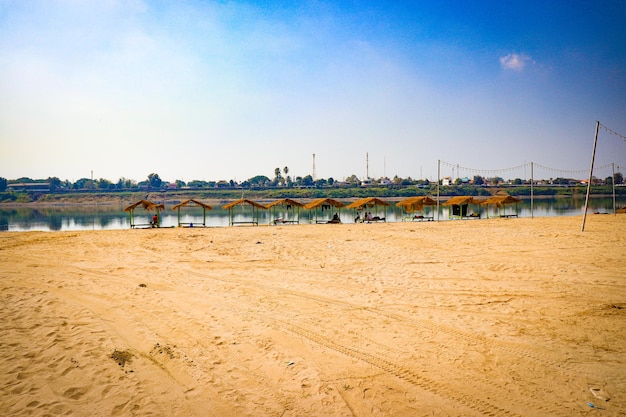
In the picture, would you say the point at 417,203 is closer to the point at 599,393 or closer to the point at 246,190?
the point at 599,393

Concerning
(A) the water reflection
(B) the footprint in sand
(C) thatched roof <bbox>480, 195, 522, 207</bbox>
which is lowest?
(A) the water reflection

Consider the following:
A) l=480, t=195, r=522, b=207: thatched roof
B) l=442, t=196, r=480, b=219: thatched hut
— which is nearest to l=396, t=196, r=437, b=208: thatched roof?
l=442, t=196, r=480, b=219: thatched hut

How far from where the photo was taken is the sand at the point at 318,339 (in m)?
3.84

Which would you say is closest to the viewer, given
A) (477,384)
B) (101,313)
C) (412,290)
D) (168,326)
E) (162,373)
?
(477,384)

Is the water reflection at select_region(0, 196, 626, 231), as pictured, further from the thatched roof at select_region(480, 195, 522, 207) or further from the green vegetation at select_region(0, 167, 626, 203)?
the green vegetation at select_region(0, 167, 626, 203)

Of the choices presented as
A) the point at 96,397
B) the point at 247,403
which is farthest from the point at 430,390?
the point at 96,397

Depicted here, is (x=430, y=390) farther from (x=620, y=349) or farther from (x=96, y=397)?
(x=96, y=397)

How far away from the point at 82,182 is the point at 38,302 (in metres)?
133

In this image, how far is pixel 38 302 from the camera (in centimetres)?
698

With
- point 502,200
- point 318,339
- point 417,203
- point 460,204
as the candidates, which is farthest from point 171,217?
point 318,339

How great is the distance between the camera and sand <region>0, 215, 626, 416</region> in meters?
3.84

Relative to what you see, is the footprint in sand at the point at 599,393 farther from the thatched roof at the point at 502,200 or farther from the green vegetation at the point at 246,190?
the green vegetation at the point at 246,190

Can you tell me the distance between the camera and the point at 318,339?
17.8 ft

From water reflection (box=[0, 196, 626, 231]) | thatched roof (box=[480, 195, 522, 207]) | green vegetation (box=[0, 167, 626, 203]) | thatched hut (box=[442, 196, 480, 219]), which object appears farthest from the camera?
green vegetation (box=[0, 167, 626, 203])
